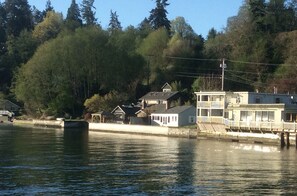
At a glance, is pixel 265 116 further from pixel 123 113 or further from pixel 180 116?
pixel 123 113

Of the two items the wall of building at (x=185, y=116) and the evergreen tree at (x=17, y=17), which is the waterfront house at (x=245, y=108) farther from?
the evergreen tree at (x=17, y=17)

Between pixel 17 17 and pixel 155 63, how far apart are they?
227 feet

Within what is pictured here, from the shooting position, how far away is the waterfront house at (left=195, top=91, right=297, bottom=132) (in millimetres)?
65562

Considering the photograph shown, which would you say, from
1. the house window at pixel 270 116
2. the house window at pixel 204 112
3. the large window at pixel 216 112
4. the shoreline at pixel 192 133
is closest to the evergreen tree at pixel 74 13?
the shoreline at pixel 192 133

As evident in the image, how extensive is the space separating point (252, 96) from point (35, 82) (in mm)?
60946

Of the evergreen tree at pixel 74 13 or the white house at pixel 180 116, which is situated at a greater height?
the evergreen tree at pixel 74 13

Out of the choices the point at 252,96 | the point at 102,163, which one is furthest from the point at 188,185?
the point at 252,96

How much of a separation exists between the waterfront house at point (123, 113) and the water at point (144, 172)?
1933 inches

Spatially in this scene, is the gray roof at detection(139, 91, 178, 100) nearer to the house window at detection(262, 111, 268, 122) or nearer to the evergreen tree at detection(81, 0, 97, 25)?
the house window at detection(262, 111, 268, 122)

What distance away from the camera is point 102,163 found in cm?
3934

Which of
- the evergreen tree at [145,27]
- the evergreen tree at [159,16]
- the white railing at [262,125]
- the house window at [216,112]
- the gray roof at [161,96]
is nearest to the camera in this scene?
the white railing at [262,125]

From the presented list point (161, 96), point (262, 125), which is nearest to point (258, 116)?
point (262, 125)

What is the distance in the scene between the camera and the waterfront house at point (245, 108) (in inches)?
2581

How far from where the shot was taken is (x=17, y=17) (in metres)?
176
